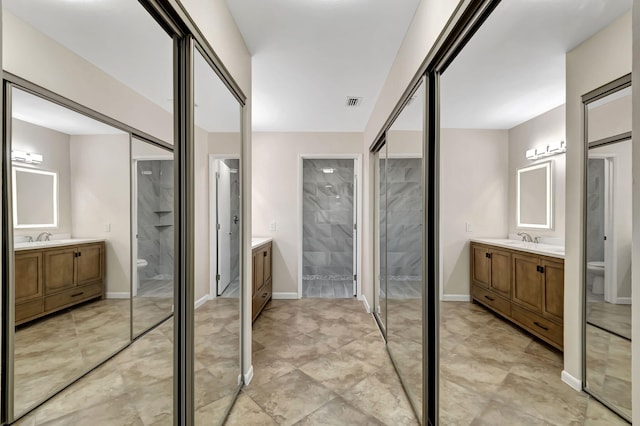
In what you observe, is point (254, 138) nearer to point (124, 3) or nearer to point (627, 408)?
point (124, 3)

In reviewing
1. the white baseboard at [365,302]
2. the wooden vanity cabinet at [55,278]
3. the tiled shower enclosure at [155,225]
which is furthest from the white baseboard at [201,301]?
the white baseboard at [365,302]

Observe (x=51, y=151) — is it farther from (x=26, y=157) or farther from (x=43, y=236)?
(x=43, y=236)

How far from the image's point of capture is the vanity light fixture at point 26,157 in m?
0.56

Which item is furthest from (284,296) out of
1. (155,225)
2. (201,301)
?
(155,225)

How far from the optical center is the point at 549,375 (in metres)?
0.71

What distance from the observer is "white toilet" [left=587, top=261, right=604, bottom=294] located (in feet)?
1.91

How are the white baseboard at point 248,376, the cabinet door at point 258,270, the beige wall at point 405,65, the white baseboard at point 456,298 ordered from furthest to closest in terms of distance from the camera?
the cabinet door at point 258,270 < the white baseboard at point 248,376 < the beige wall at point 405,65 < the white baseboard at point 456,298

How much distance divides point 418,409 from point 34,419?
75.0 inches

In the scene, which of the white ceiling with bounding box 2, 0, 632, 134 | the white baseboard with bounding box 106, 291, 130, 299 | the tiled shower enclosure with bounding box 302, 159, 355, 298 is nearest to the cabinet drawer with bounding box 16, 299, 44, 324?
the white baseboard with bounding box 106, 291, 130, 299

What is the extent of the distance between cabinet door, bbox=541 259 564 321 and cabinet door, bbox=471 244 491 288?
308 mm

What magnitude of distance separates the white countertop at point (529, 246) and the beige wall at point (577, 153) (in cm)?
4

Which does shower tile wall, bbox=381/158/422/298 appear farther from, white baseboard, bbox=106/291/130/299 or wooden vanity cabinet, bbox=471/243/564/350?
white baseboard, bbox=106/291/130/299

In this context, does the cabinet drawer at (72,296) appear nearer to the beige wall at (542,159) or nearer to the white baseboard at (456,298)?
the beige wall at (542,159)

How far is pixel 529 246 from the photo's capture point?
83 cm
